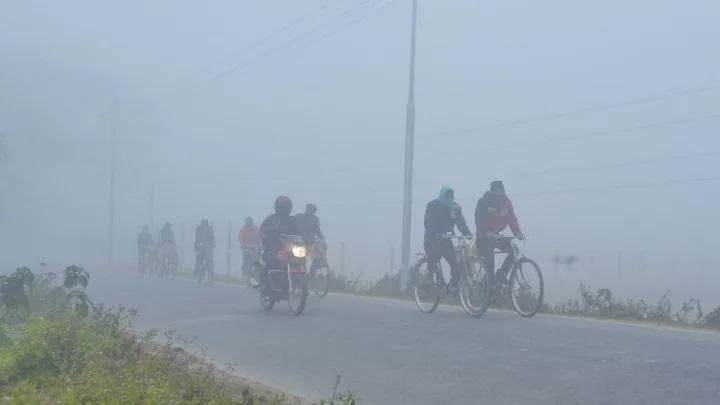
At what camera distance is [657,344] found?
944 centimetres

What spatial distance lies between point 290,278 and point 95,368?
689 cm

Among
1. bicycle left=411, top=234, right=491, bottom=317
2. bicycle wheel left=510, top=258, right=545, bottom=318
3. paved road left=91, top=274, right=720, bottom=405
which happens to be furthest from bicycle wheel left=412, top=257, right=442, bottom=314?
bicycle wheel left=510, top=258, right=545, bottom=318

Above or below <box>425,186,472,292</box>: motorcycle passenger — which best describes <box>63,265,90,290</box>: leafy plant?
below

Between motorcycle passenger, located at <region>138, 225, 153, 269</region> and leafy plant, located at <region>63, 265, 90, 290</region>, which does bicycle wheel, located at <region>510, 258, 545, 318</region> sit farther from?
motorcycle passenger, located at <region>138, 225, 153, 269</region>

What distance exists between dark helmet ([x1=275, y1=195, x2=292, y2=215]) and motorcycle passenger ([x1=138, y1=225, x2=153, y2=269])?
2138 cm

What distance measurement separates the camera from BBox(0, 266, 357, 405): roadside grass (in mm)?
6152

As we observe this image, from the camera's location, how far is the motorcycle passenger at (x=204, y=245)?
93.7 ft

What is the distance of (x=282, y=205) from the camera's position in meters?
14.9

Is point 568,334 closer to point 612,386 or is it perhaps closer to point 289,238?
point 612,386

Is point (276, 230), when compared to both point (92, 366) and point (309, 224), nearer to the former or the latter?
point (309, 224)

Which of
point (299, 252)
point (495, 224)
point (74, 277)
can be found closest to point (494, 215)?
point (495, 224)

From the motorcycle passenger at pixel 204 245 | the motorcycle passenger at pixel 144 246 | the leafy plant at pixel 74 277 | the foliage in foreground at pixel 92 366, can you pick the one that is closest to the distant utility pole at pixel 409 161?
the motorcycle passenger at pixel 204 245

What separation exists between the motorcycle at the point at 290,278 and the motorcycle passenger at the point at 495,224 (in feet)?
8.33

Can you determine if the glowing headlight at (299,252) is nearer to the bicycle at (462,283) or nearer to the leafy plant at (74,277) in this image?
the bicycle at (462,283)
